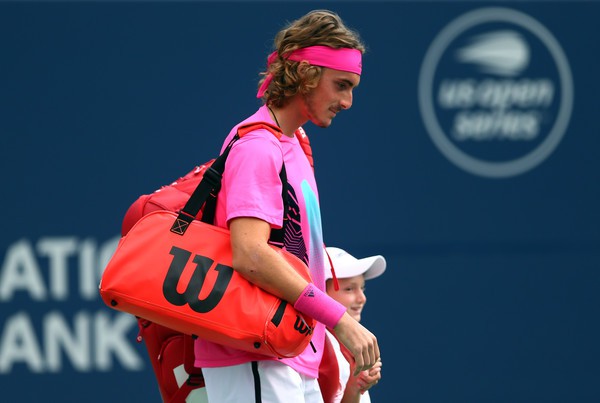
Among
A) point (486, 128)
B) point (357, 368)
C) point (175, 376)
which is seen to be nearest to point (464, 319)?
point (486, 128)

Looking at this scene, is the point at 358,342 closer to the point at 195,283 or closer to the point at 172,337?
the point at 195,283

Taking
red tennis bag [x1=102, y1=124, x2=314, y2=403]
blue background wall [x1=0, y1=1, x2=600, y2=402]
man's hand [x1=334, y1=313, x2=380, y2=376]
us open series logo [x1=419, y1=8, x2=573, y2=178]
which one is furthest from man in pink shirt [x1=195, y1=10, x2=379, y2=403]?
us open series logo [x1=419, y1=8, x2=573, y2=178]

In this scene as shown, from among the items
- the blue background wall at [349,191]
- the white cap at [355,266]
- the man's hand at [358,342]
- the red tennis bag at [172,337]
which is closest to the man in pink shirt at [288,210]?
the man's hand at [358,342]

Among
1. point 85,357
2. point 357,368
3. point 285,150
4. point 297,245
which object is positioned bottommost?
point 85,357

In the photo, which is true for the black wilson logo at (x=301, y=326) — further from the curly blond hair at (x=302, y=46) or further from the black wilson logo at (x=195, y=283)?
the curly blond hair at (x=302, y=46)

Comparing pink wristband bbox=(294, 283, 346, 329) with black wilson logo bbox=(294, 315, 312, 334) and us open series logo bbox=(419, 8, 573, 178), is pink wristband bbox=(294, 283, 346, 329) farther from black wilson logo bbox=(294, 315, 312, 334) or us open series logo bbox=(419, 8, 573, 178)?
us open series logo bbox=(419, 8, 573, 178)

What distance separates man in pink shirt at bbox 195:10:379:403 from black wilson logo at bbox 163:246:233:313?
5 centimetres

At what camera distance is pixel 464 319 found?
16.8 ft

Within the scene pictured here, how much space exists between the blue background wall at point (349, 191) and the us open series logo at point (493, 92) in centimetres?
2

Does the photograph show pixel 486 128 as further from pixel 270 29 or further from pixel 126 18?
pixel 126 18

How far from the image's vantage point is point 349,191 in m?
5.02

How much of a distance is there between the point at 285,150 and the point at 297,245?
0.23 m

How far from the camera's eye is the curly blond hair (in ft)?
8.61

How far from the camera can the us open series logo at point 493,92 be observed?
16.7 ft
